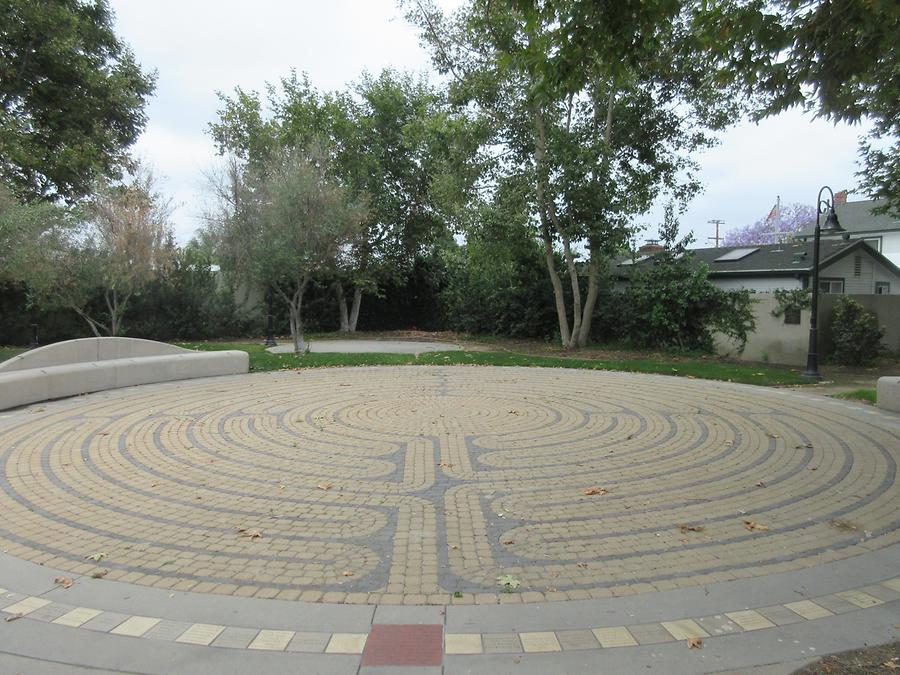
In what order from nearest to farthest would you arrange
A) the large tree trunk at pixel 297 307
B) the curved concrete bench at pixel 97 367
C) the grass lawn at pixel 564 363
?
1. the curved concrete bench at pixel 97 367
2. the grass lawn at pixel 564 363
3. the large tree trunk at pixel 297 307

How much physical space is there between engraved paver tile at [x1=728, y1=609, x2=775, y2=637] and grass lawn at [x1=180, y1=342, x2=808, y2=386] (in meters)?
10.1

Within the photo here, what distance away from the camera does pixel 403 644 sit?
9.63 feet

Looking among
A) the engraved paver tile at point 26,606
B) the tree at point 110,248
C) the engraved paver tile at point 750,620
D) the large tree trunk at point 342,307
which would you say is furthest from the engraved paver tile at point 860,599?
the large tree trunk at point 342,307

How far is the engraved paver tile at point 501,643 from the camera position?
2879 mm

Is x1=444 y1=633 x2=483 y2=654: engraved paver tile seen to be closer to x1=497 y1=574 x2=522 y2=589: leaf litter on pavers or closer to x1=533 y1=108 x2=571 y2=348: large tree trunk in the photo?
x1=497 y1=574 x2=522 y2=589: leaf litter on pavers

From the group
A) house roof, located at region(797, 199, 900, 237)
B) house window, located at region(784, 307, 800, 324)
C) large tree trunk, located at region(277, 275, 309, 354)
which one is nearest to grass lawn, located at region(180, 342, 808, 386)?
large tree trunk, located at region(277, 275, 309, 354)

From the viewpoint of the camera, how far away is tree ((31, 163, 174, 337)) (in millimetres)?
16500

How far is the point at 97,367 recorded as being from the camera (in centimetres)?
1070

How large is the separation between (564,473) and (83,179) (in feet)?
73.1

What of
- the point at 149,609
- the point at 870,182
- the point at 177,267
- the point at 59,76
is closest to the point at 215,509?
the point at 149,609

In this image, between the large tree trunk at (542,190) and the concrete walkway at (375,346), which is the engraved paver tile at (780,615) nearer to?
the large tree trunk at (542,190)

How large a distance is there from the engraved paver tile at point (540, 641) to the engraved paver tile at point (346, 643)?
31.7 inches

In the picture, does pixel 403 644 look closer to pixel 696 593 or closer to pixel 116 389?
pixel 696 593

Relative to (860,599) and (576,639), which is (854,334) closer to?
(860,599)
